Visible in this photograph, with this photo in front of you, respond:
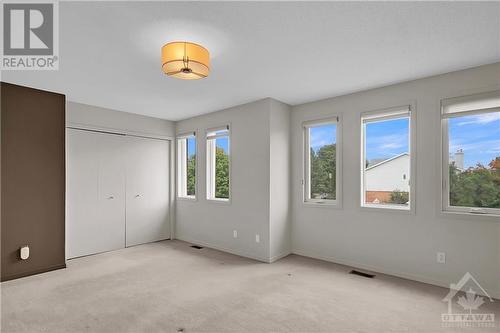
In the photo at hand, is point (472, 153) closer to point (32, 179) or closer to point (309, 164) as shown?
point (309, 164)

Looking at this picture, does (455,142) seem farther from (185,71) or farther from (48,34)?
(48,34)

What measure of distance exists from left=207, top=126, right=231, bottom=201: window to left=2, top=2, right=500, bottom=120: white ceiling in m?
1.29

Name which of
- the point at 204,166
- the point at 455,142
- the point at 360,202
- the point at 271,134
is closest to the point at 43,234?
the point at 204,166

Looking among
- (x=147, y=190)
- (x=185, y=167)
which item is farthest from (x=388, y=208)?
(x=147, y=190)

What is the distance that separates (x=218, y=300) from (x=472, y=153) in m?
3.29

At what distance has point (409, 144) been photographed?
3.52m

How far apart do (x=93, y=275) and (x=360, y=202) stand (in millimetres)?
3744

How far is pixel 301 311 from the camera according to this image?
8.57 feet

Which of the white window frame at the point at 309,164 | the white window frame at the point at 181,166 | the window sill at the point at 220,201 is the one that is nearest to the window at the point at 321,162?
the white window frame at the point at 309,164

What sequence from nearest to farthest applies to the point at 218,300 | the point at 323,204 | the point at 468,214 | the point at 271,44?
1. the point at 271,44
2. the point at 218,300
3. the point at 468,214
4. the point at 323,204

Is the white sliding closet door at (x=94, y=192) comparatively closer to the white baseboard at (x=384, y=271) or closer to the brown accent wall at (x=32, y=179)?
the brown accent wall at (x=32, y=179)

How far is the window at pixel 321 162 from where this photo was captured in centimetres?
419

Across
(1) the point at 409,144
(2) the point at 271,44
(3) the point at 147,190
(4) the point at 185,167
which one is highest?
(2) the point at 271,44

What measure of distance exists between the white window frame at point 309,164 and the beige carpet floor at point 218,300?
3.06 ft
